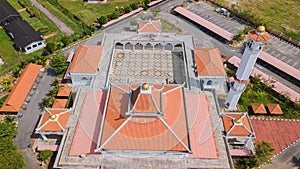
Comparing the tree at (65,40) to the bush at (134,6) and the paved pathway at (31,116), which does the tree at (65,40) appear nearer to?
the paved pathway at (31,116)

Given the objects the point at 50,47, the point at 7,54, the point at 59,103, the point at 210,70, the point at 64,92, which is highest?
the point at 210,70

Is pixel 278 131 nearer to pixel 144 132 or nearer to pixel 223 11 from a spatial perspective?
pixel 144 132

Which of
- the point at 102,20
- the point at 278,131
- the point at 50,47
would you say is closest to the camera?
the point at 278,131

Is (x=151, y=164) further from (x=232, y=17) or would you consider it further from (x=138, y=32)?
(x=232, y=17)

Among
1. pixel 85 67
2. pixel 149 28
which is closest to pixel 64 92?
pixel 85 67

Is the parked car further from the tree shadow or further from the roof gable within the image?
the roof gable

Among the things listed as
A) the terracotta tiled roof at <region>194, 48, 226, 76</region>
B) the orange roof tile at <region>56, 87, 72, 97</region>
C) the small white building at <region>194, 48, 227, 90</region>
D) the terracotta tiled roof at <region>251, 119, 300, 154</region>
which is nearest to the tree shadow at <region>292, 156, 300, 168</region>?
the terracotta tiled roof at <region>251, 119, 300, 154</region>

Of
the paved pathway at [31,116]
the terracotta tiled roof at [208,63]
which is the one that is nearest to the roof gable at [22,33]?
the paved pathway at [31,116]
